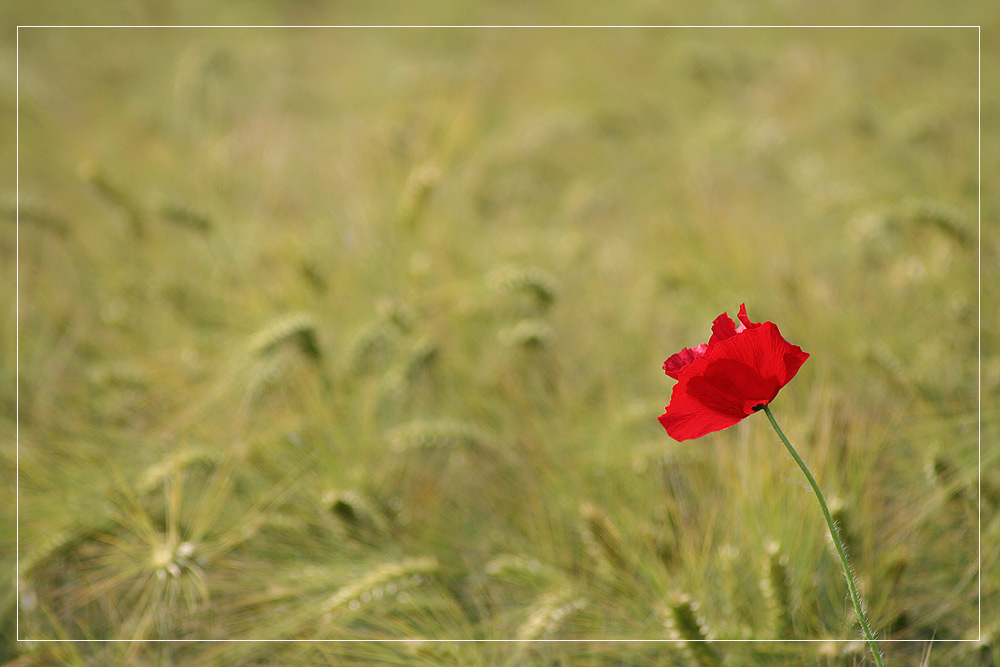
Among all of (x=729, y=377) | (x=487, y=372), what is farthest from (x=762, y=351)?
(x=487, y=372)

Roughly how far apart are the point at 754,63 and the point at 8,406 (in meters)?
2.55

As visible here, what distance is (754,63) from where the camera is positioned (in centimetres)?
260

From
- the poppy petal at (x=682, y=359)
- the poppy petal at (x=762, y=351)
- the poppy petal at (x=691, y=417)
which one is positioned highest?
the poppy petal at (x=682, y=359)

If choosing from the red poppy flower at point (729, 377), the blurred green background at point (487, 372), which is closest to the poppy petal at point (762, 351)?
the red poppy flower at point (729, 377)

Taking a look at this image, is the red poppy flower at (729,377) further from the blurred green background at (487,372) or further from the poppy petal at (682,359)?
the blurred green background at (487,372)

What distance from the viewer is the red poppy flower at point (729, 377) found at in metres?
0.55

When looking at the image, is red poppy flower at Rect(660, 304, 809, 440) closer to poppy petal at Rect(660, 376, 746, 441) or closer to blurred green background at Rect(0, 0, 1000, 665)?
poppy petal at Rect(660, 376, 746, 441)

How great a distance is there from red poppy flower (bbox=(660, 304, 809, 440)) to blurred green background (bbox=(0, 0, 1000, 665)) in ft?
1.30

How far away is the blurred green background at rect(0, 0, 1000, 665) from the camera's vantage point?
102 centimetres

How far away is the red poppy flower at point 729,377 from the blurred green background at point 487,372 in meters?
0.40

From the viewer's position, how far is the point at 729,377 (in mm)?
559

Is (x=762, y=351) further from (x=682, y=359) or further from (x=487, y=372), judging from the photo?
(x=487, y=372)

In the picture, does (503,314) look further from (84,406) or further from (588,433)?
(84,406)

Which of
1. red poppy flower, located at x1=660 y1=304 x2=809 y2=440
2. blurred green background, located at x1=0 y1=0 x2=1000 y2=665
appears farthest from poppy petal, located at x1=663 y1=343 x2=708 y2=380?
blurred green background, located at x1=0 y1=0 x2=1000 y2=665
